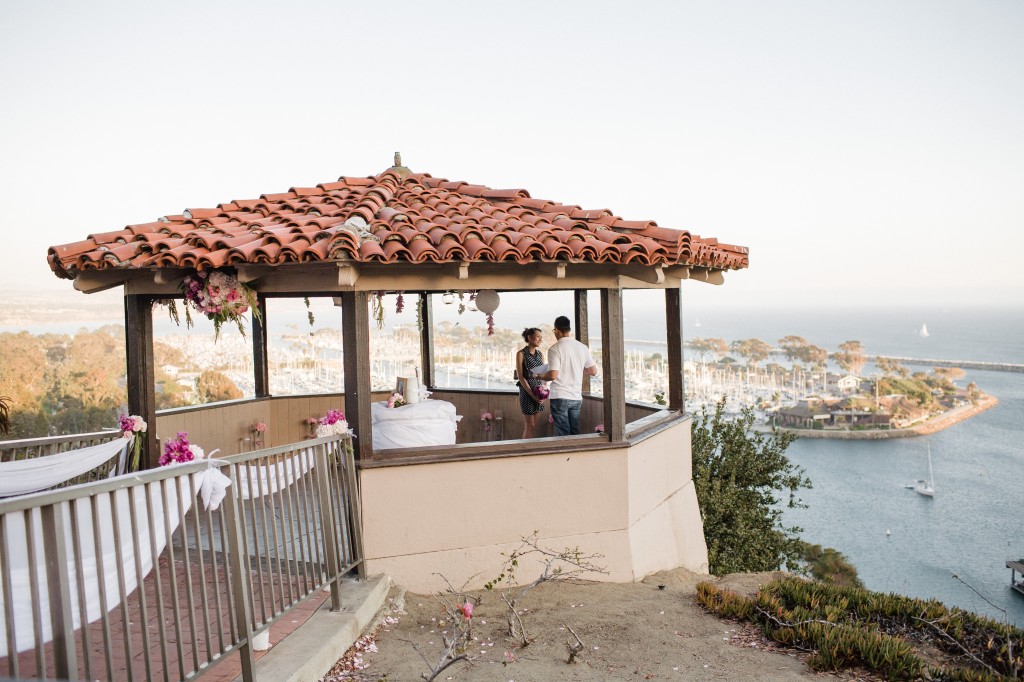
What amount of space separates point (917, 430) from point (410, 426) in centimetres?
8728

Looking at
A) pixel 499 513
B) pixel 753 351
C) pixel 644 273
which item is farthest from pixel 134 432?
pixel 753 351

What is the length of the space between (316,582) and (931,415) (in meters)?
93.2

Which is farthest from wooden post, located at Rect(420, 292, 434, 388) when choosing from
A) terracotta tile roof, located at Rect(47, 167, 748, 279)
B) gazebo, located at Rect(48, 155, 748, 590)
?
gazebo, located at Rect(48, 155, 748, 590)

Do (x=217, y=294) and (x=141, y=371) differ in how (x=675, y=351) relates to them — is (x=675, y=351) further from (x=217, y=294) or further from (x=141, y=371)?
(x=141, y=371)

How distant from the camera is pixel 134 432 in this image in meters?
6.57

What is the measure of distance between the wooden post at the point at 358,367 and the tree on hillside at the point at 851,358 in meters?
97.0

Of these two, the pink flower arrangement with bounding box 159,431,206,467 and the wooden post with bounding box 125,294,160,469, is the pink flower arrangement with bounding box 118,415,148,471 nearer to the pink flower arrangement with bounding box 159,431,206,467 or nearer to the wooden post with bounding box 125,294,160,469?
the wooden post with bounding box 125,294,160,469

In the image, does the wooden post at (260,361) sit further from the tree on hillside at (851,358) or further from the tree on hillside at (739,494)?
the tree on hillside at (851,358)

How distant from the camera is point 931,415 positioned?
85375 millimetres

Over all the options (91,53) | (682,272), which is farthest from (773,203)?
(682,272)

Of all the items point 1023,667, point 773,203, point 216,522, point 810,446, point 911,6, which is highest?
point 911,6

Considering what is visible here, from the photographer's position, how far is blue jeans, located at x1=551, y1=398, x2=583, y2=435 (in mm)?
8125

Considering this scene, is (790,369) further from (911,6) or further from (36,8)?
(36,8)

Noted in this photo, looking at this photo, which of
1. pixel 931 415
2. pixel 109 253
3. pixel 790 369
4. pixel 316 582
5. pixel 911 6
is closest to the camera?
pixel 316 582
